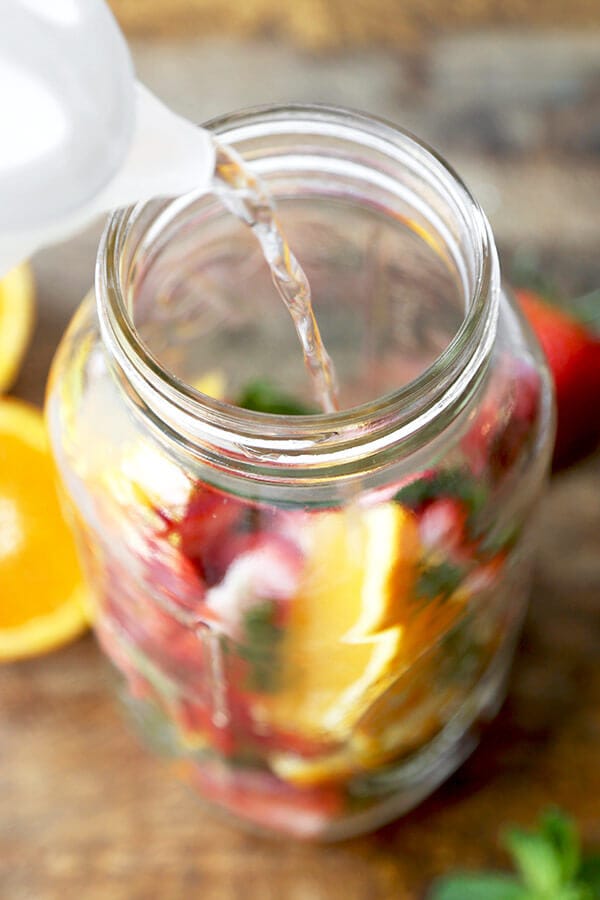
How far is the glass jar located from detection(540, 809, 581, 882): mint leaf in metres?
0.09

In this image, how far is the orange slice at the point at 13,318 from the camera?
996 mm

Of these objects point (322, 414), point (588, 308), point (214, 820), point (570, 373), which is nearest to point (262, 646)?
point (322, 414)

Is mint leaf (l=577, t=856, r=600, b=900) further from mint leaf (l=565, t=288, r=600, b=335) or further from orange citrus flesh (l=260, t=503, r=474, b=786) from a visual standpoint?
mint leaf (l=565, t=288, r=600, b=335)

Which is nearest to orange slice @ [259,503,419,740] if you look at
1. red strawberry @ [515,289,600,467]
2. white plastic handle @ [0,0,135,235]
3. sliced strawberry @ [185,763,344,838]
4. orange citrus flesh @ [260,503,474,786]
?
orange citrus flesh @ [260,503,474,786]

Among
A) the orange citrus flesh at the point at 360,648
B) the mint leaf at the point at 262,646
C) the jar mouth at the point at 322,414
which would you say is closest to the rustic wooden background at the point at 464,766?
the orange citrus flesh at the point at 360,648

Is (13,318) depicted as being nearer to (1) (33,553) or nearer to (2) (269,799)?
(1) (33,553)

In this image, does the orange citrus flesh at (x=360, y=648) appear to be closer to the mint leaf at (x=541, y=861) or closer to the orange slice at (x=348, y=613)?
the orange slice at (x=348, y=613)

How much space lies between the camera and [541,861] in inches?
32.8

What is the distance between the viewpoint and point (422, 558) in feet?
2.19

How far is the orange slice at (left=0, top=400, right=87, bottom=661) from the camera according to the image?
928 millimetres

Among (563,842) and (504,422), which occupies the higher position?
(504,422)

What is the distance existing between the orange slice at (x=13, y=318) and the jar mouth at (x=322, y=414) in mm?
374

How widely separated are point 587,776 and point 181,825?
0.31 m

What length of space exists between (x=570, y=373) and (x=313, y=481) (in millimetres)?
424
